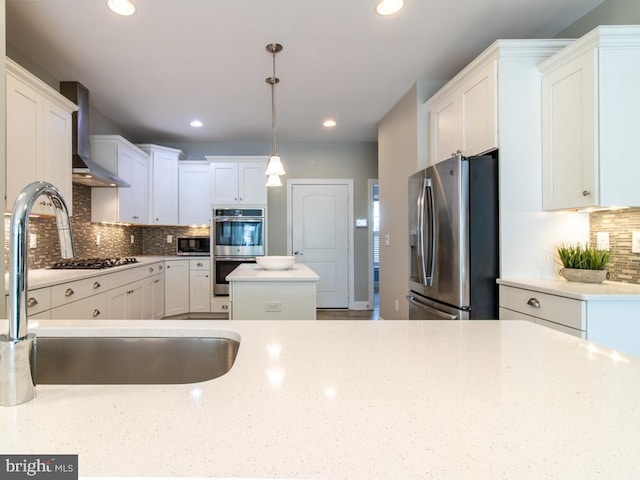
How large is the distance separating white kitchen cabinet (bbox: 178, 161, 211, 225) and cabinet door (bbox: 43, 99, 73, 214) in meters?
1.91

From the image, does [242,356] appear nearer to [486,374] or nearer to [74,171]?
[486,374]

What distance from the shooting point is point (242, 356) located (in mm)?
742

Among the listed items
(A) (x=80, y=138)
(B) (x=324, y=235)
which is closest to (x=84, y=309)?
(A) (x=80, y=138)

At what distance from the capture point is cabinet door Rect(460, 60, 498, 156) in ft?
7.26

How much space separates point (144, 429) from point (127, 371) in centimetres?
63

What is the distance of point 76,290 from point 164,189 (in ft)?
7.91

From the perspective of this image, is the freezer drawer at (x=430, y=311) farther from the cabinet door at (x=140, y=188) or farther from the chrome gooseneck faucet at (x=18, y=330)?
the cabinet door at (x=140, y=188)

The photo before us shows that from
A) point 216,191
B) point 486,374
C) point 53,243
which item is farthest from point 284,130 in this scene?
point 486,374

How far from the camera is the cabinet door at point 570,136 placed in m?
1.83

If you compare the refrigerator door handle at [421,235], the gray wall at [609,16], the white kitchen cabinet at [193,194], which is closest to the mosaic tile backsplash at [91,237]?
the white kitchen cabinet at [193,194]

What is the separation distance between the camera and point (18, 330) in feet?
1.80

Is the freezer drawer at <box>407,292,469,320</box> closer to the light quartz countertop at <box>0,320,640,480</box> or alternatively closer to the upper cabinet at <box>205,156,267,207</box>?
the light quartz countertop at <box>0,320,640,480</box>

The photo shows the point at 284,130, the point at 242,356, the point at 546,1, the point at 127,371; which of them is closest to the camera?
the point at 242,356

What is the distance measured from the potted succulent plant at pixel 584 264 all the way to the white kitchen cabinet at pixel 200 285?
3939 millimetres
